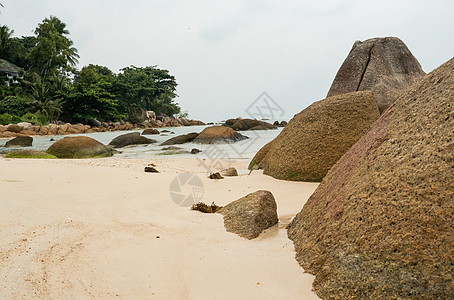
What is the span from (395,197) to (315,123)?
12.7 ft

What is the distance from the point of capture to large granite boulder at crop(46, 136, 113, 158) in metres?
10.7

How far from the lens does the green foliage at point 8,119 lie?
89.5 ft

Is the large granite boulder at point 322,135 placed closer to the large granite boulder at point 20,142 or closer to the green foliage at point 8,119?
the large granite boulder at point 20,142

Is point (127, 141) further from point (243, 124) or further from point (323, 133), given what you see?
point (243, 124)

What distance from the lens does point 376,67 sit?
24.2ft

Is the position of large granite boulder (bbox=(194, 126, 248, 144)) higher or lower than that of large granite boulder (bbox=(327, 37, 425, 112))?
lower

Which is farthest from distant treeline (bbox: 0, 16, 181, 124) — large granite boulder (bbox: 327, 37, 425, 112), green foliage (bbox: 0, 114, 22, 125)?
large granite boulder (bbox: 327, 37, 425, 112)

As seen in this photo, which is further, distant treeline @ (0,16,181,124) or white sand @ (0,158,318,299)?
distant treeline @ (0,16,181,124)

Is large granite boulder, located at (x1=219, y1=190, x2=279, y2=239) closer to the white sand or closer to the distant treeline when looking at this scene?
the white sand

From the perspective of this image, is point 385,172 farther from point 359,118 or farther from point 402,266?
point 359,118

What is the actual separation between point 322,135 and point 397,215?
3.75 meters

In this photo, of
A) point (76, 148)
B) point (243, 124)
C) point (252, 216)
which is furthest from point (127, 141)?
point (243, 124)

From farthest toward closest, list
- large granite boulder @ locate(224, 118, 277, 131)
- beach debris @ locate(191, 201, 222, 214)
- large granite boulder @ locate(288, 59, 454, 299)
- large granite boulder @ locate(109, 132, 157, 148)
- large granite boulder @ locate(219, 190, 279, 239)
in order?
1. large granite boulder @ locate(224, 118, 277, 131)
2. large granite boulder @ locate(109, 132, 157, 148)
3. beach debris @ locate(191, 201, 222, 214)
4. large granite boulder @ locate(219, 190, 279, 239)
5. large granite boulder @ locate(288, 59, 454, 299)

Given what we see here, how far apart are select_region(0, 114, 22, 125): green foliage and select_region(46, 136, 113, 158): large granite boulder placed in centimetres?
2128
